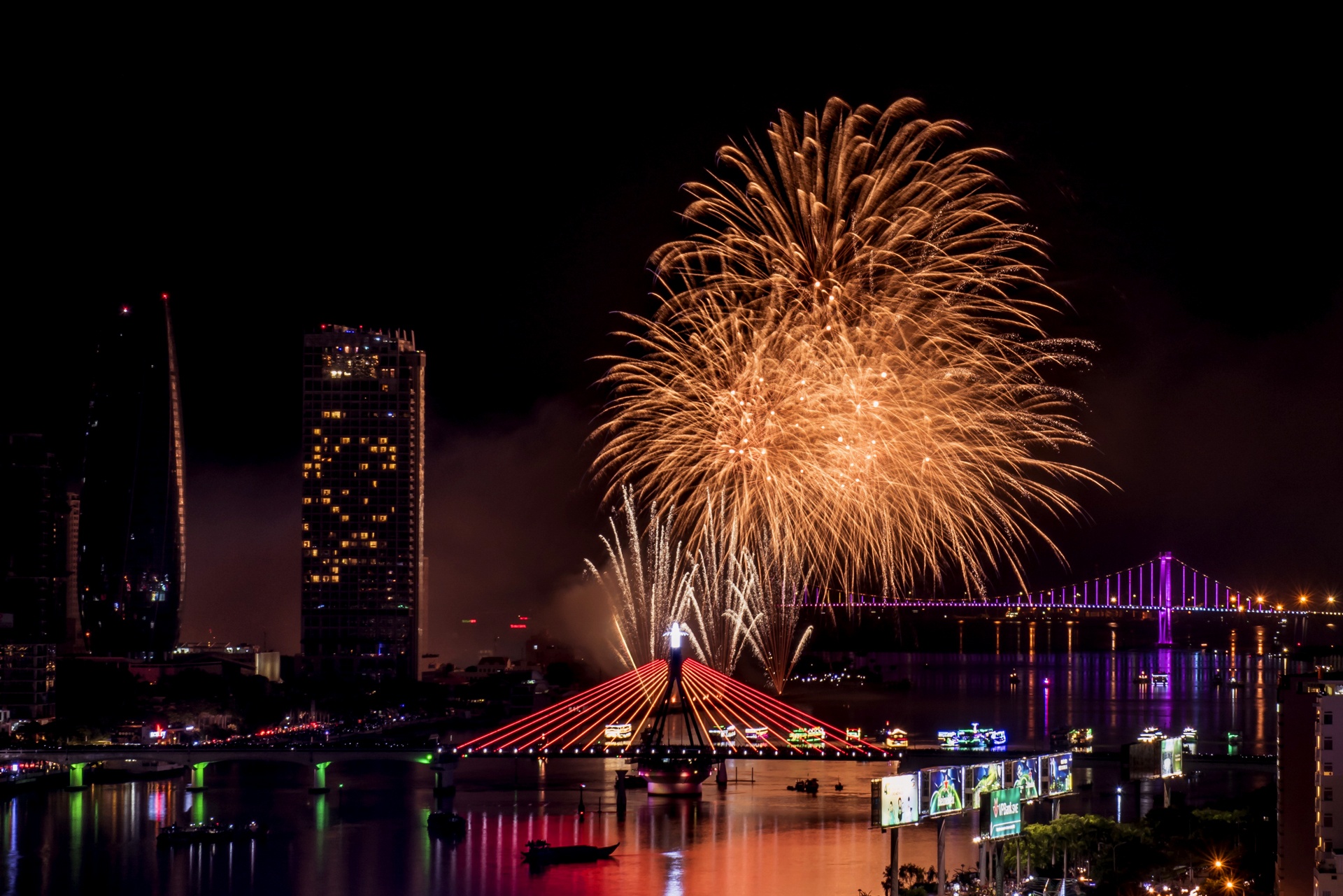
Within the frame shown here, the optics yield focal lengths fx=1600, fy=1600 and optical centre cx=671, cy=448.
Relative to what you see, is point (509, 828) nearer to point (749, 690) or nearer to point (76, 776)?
point (749, 690)

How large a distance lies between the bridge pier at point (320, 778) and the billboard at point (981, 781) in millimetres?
22933

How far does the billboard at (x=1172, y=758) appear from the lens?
26.7 metres

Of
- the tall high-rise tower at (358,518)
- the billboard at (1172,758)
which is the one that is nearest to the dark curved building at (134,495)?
the tall high-rise tower at (358,518)

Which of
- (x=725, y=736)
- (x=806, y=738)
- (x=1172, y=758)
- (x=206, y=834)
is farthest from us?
(x=725, y=736)

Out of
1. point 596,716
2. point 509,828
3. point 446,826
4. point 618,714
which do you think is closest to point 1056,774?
point 446,826

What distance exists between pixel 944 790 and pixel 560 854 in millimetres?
12605

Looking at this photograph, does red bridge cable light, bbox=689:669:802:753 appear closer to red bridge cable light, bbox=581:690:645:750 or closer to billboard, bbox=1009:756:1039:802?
red bridge cable light, bbox=581:690:645:750

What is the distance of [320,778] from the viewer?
123ft

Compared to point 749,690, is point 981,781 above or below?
above

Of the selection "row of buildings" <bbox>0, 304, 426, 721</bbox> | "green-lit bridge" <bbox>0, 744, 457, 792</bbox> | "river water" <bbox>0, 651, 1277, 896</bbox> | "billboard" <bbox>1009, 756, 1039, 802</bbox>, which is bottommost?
"river water" <bbox>0, 651, 1277, 896</bbox>

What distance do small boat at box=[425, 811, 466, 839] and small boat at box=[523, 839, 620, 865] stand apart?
2.82 metres

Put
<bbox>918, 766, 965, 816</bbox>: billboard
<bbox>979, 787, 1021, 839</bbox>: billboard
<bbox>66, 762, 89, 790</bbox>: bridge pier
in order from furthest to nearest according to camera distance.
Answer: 1. <bbox>66, 762, 89, 790</bbox>: bridge pier
2. <bbox>979, 787, 1021, 839</bbox>: billboard
3. <bbox>918, 766, 965, 816</bbox>: billboard

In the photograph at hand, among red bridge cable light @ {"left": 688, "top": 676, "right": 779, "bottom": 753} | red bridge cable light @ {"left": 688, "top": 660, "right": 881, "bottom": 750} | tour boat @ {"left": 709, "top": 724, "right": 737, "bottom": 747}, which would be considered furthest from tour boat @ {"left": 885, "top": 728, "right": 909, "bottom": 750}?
tour boat @ {"left": 709, "top": 724, "right": 737, "bottom": 747}

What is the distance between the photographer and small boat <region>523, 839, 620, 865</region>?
27.5 meters
